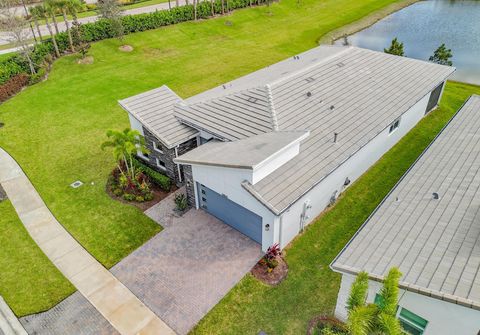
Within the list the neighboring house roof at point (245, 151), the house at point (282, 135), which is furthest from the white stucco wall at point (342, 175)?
the neighboring house roof at point (245, 151)

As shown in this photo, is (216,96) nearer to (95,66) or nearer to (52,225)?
(52,225)

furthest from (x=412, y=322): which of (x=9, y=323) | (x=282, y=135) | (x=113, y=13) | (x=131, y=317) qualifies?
(x=113, y=13)

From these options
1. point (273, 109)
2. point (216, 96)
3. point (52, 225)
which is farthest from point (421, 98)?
point (52, 225)

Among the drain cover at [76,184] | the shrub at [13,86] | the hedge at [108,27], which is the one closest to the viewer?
the drain cover at [76,184]

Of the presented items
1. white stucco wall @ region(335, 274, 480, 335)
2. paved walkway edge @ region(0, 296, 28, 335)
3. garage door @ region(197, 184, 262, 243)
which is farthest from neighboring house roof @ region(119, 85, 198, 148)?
white stucco wall @ region(335, 274, 480, 335)

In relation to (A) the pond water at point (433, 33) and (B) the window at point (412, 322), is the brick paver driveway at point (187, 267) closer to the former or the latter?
(B) the window at point (412, 322)

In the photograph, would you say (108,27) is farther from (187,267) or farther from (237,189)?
(187,267)

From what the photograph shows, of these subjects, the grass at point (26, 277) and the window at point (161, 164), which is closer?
the grass at point (26, 277)
